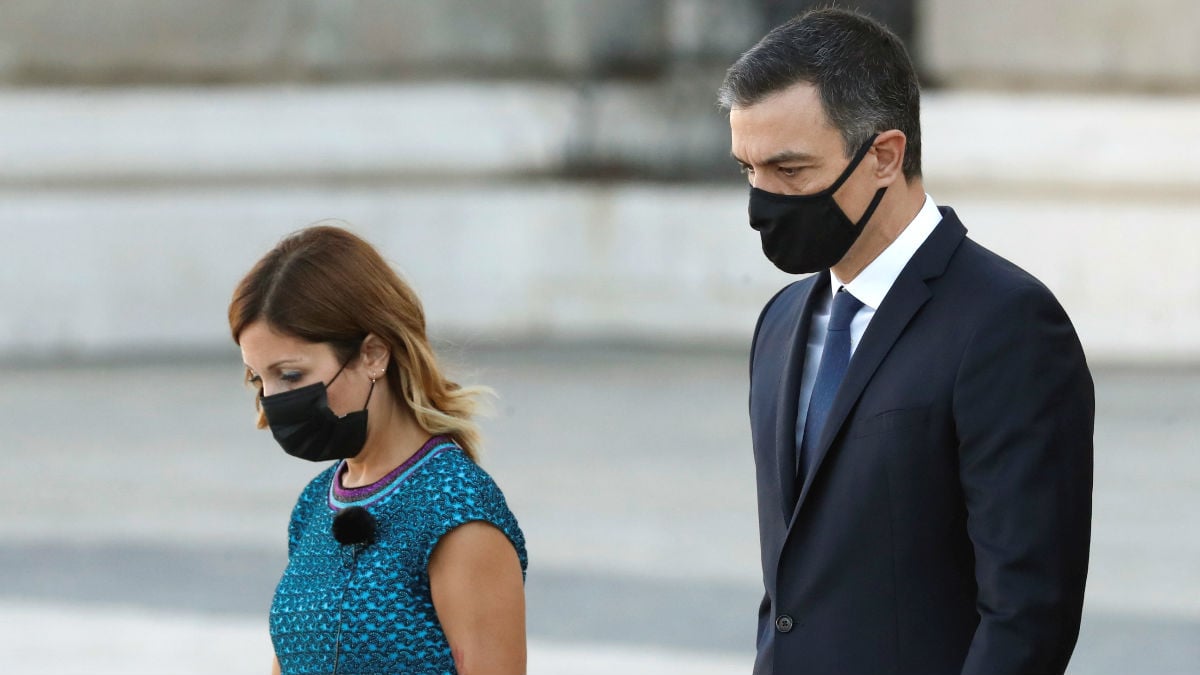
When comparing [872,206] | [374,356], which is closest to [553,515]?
[374,356]

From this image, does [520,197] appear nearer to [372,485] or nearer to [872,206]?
[372,485]

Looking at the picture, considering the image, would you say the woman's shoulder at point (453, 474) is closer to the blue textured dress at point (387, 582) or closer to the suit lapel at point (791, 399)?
the blue textured dress at point (387, 582)

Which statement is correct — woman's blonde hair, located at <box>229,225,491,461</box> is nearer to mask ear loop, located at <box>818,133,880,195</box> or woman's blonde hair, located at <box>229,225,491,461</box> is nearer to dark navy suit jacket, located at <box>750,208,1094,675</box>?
dark navy suit jacket, located at <box>750,208,1094,675</box>

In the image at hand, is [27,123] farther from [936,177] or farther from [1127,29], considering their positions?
[1127,29]

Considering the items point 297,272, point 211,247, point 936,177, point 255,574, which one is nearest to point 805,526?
point 297,272

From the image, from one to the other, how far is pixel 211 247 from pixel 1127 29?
5.94 metres

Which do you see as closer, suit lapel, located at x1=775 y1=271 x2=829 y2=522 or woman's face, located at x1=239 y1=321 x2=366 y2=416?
suit lapel, located at x1=775 y1=271 x2=829 y2=522

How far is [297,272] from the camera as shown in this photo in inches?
96.3

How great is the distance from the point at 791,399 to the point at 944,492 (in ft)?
0.98

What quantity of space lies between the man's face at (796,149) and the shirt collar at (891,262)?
0.07m

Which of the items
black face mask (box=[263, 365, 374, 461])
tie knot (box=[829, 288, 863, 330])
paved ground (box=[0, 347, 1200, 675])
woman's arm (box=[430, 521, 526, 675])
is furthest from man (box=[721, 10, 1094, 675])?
paved ground (box=[0, 347, 1200, 675])

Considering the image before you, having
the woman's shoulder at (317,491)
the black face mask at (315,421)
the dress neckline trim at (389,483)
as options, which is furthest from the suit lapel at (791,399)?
the woman's shoulder at (317,491)

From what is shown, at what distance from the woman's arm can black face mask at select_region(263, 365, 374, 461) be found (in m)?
0.25

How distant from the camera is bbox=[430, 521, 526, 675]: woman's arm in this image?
2.30 m
